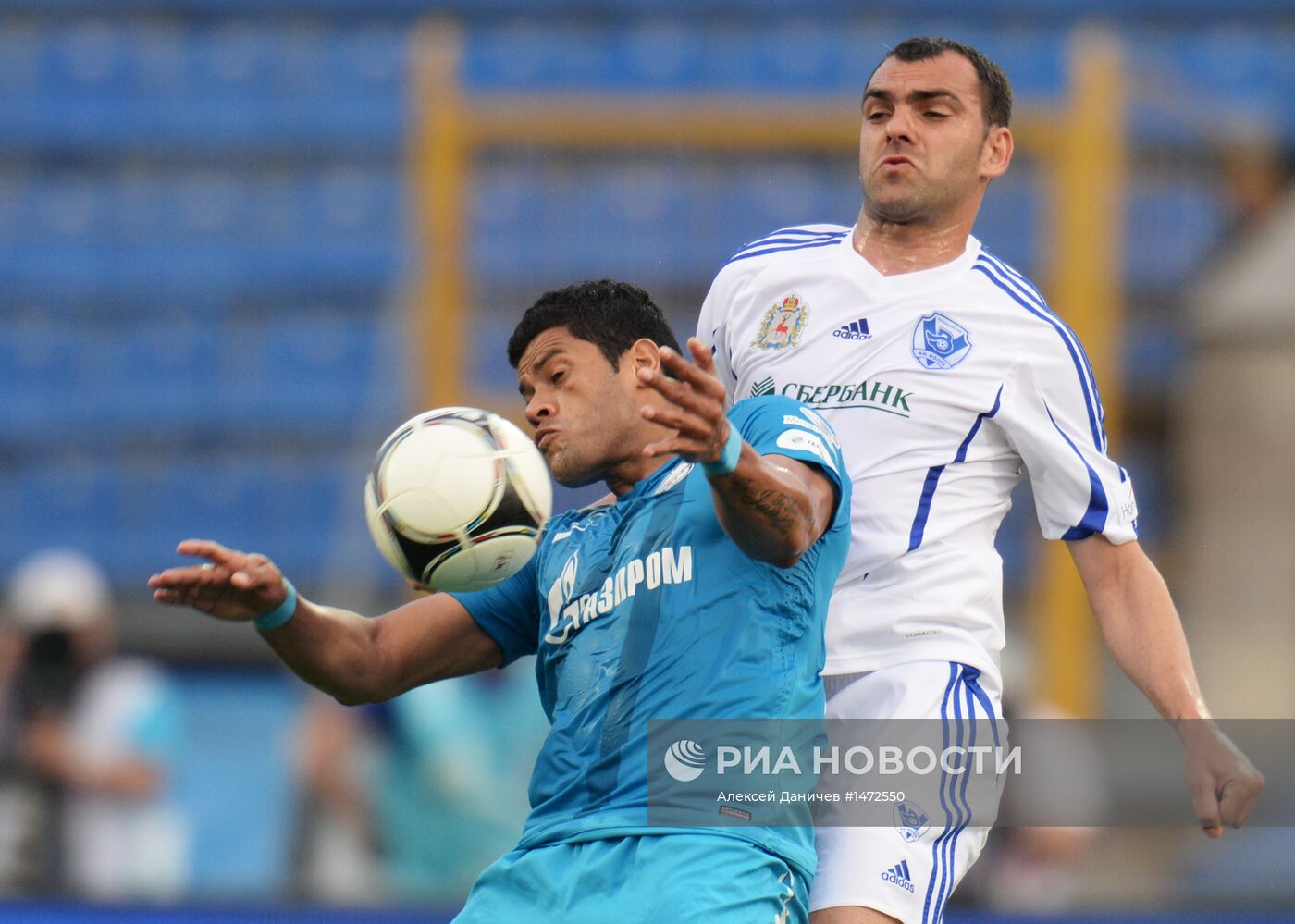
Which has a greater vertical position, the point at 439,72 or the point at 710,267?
the point at 439,72

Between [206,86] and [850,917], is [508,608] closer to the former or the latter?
[850,917]

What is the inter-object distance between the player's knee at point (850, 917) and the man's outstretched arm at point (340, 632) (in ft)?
3.09

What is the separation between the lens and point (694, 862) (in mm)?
3398

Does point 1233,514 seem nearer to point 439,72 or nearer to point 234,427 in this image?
point 439,72

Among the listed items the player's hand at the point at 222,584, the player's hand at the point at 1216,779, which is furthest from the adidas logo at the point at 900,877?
the player's hand at the point at 222,584

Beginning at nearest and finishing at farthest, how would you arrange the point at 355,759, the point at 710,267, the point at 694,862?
the point at 694,862 < the point at 355,759 < the point at 710,267

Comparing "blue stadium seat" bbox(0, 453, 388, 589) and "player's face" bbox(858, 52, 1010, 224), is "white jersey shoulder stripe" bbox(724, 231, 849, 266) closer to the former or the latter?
"player's face" bbox(858, 52, 1010, 224)

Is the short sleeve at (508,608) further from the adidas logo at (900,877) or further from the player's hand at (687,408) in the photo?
the player's hand at (687,408)

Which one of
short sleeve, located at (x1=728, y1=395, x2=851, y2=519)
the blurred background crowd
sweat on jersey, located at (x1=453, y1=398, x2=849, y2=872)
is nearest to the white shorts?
sweat on jersey, located at (x1=453, y1=398, x2=849, y2=872)

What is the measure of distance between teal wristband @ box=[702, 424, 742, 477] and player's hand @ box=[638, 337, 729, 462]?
4 cm

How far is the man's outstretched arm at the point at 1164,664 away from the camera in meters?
3.82

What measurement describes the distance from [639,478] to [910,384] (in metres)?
0.69

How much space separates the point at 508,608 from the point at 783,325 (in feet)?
3.03

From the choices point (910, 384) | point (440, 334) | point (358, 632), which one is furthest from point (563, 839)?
point (440, 334)
